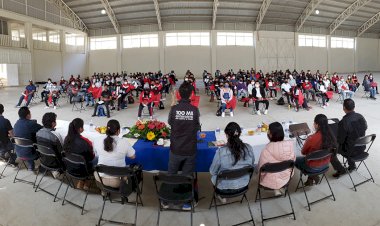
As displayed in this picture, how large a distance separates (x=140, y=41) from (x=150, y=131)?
2449cm

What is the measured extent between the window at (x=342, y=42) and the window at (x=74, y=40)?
27.1 meters

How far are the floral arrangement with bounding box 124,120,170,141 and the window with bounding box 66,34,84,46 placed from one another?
85.4 feet

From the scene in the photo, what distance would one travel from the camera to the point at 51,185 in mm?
4496

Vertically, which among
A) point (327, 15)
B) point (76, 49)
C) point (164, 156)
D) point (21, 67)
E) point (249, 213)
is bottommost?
point (249, 213)

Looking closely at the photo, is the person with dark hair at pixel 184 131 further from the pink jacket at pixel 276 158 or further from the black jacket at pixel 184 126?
the pink jacket at pixel 276 158

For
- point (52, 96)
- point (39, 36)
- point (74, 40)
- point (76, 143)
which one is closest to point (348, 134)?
point (76, 143)

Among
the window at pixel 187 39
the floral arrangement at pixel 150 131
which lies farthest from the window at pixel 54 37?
the floral arrangement at pixel 150 131

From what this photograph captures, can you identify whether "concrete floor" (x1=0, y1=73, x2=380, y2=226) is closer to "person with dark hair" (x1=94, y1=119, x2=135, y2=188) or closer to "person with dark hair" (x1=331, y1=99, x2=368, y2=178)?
"person with dark hair" (x1=331, y1=99, x2=368, y2=178)

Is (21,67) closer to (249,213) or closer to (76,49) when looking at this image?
(76,49)

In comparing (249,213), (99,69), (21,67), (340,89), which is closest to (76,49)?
(99,69)

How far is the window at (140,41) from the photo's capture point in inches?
1073

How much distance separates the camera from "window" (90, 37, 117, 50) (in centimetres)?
2827

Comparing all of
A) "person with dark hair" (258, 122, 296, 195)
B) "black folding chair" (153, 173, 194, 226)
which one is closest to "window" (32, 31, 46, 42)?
"black folding chair" (153, 173, 194, 226)

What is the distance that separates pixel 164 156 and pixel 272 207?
1691 mm
